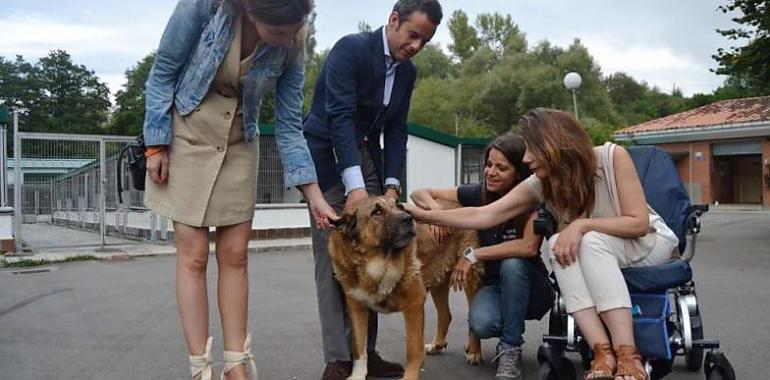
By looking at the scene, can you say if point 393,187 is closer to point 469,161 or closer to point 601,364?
point 601,364

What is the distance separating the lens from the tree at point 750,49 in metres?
13.9

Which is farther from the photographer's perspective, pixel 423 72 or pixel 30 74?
pixel 423 72

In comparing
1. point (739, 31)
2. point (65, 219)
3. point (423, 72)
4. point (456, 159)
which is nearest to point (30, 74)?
point (423, 72)

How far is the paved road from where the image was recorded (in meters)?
4.33

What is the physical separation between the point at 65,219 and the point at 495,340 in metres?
17.4

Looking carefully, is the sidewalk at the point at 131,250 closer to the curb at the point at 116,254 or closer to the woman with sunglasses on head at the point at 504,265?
the curb at the point at 116,254

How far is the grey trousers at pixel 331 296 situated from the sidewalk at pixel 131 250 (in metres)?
10.1

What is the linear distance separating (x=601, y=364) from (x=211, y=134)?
220cm

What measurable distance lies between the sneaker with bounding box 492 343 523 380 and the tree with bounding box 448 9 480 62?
6727 cm

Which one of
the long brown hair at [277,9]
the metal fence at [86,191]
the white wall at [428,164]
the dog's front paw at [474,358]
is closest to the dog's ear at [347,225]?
the long brown hair at [277,9]

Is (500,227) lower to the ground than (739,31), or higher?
lower

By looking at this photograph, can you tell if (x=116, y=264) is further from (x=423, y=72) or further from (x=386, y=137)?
(x=423, y=72)

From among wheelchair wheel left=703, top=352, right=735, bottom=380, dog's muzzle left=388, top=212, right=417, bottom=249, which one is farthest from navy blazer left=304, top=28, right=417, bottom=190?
wheelchair wheel left=703, top=352, right=735, bottom=380

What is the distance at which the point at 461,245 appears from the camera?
15.3 feet
